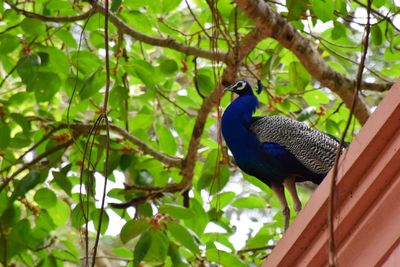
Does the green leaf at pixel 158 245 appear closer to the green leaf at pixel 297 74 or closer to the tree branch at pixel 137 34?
the tree branch at pixel 137 34

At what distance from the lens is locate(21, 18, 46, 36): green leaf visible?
4711 mm

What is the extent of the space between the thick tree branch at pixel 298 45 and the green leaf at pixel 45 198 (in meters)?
1.31

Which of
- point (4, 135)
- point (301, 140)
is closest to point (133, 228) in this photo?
point (301, 140)

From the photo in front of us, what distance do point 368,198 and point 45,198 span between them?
2371 millimetres

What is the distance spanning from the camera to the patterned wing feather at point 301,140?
375 centimetres

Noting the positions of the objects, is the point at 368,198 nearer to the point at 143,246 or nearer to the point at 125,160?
the point at 143,246

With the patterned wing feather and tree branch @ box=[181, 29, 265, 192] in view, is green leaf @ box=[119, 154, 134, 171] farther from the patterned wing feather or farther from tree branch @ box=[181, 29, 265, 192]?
the patterned wing feather

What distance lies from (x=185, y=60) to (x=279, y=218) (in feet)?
3.13

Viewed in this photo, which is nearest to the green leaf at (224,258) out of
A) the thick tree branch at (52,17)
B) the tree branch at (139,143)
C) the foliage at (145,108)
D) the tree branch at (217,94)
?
the foliage at (145,108)

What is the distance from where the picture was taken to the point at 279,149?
12.6 feet

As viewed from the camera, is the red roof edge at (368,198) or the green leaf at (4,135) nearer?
the red roof edge at (368,198)

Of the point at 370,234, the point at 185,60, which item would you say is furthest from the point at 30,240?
the point at 370,234

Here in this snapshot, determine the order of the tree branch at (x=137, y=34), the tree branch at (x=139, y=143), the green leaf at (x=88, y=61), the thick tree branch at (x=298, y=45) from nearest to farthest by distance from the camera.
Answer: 1. the thick tree branch at (x=298, y=45)
2. the tree branch at (x=137, y=34)
3. the green leaf at (x=88, y=61)
4. the tree branch at (x=139, y=143)

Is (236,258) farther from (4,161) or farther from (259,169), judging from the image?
(4,161)
